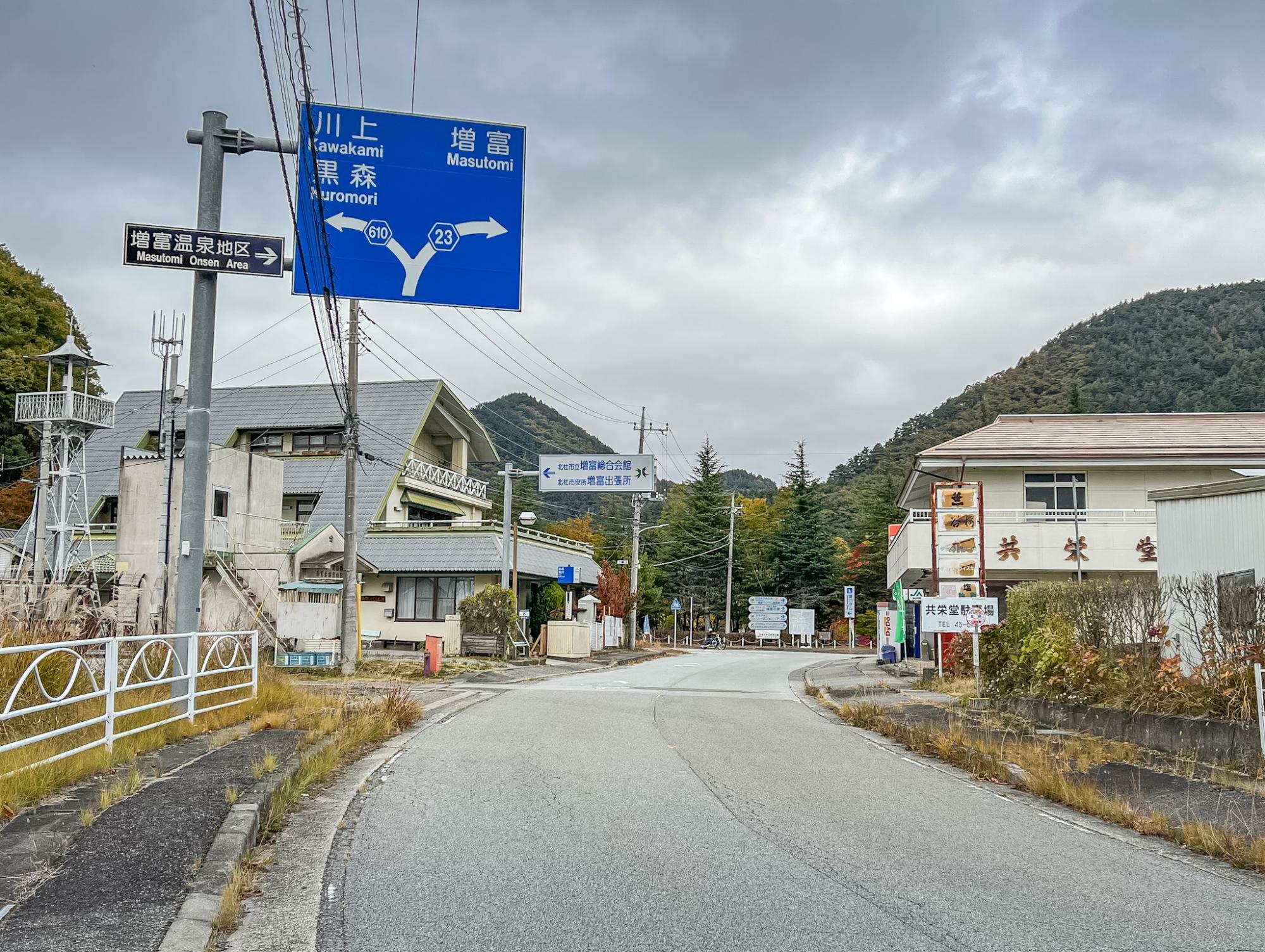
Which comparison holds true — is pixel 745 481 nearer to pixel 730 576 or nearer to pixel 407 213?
pixel 730 576

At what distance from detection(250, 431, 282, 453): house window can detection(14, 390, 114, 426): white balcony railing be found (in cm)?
1021

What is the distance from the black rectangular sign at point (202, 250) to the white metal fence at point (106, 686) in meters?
4.12

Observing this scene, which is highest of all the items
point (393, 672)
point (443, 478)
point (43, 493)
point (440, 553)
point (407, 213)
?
point (443, 478)

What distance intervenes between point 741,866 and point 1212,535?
42.2 ft

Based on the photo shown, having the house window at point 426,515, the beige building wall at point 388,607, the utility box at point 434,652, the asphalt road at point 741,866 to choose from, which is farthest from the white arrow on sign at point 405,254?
the house window at point 426,515

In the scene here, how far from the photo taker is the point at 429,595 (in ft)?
132

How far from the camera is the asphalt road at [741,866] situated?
5262mm

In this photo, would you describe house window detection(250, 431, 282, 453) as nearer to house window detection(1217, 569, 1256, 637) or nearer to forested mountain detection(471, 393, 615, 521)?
house window detection(1217, 569, 1256, 637)

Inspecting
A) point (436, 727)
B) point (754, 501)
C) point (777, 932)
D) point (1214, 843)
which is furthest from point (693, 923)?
point (754, 501)

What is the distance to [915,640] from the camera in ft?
138

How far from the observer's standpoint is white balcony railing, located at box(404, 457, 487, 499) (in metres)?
44.8

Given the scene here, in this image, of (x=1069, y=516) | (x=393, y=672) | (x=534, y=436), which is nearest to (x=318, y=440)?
(x=393, y=672)

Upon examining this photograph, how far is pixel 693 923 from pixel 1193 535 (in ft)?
47.2

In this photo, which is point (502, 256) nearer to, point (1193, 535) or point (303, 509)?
point (1193, 535)
